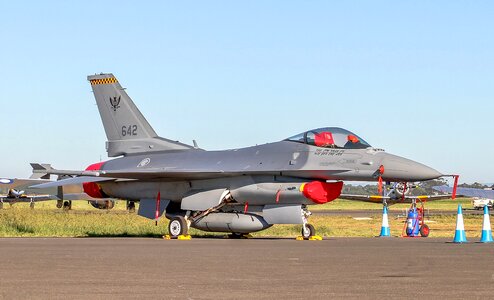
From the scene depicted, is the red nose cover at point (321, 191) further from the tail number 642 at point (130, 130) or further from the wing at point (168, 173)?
the tail number 642 at point (130, 130)

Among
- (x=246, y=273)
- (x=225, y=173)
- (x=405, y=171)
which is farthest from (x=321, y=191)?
(x=246, y=273)

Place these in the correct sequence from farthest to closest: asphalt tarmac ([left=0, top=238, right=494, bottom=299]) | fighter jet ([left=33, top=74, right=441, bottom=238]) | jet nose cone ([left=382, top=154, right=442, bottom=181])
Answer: fighter jet ([left=33, top=74, right=441, bottom=238]) → jet nose cone ([left=382, top=154, right=442, bottom=181]) → asphalt tarmac ([left=0, top=238, right=494, bottom=299])

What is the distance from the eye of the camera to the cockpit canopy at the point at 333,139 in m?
23.1

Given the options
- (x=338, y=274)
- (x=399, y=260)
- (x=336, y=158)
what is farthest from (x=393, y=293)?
(x=336, y=158)

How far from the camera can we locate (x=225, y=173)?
24219mm

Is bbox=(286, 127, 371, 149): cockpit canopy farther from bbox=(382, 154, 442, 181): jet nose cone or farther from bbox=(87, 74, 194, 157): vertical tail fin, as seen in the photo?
bbox=(87, 74, 194, 157): vertical tail fin

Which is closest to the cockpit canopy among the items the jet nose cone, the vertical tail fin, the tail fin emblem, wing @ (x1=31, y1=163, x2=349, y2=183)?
wing @ (x1=31, y1=163, x2=349, y2=183)

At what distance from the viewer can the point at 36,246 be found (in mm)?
18281

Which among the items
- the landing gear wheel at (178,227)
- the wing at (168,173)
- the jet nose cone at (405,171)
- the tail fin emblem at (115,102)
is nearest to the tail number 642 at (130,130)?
the tail fin emblem at (115,102)

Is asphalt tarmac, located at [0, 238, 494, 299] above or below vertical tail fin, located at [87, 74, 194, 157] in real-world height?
below

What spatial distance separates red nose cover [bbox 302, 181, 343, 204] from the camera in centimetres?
2303

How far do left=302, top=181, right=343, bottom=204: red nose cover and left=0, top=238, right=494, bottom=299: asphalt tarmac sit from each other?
17.7ft

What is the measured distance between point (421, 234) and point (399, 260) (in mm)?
13511

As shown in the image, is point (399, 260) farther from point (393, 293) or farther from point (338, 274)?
point (393, 293)
